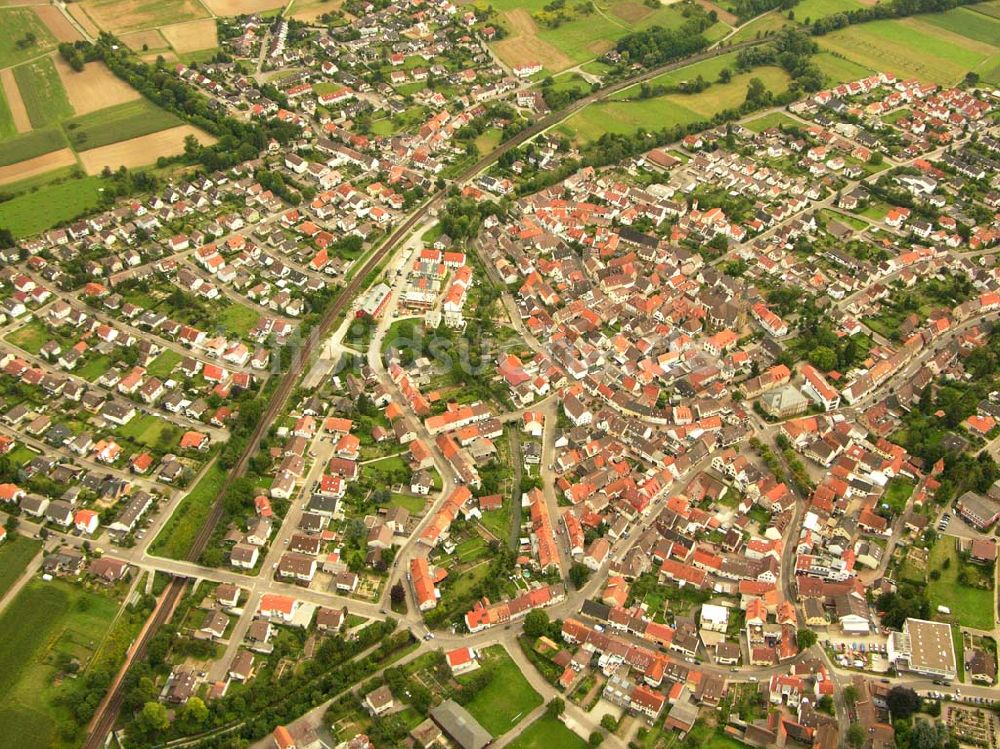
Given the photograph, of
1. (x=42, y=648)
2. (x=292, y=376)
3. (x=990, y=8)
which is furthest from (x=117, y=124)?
(x=990, y=8)

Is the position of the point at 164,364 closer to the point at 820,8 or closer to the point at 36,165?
the point at 36,165

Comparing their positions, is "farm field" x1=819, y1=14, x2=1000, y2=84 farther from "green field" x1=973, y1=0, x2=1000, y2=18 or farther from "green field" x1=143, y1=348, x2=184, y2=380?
Result: "green field" x1=143, y1=348, x2=184, y2=380

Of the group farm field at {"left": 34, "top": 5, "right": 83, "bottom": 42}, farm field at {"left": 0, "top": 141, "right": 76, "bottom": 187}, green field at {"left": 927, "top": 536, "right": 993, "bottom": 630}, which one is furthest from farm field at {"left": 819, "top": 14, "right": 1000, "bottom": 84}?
farm field at {"left": 34, "top": 5, "right": 83, "bottom": 42}

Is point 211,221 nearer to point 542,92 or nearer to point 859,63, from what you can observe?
point 542,92

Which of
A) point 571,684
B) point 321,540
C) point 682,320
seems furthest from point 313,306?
point 571,684

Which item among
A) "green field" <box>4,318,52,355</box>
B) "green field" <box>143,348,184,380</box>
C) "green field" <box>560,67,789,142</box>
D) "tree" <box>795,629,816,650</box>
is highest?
"green field" <box>560,67,789,142</box>
